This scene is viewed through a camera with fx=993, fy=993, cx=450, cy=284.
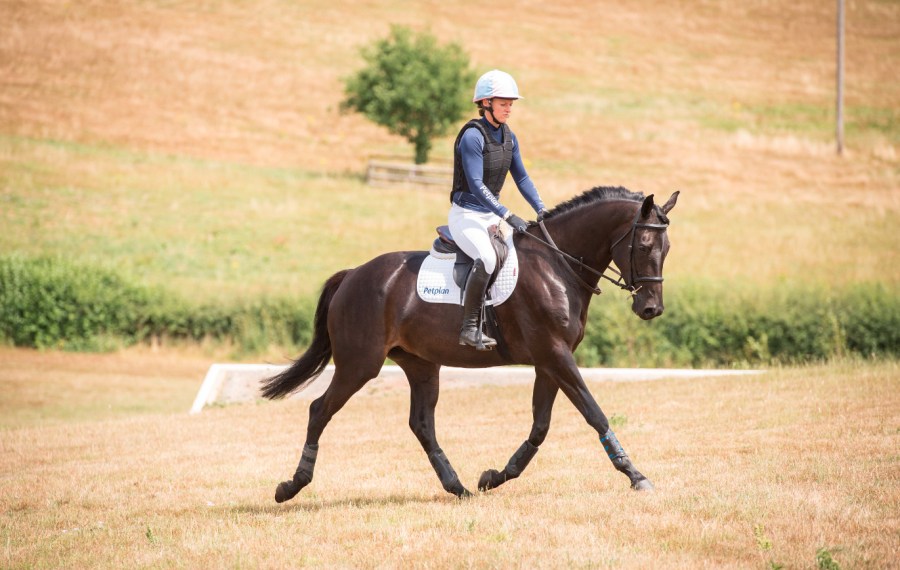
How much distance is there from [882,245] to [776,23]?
167 feet

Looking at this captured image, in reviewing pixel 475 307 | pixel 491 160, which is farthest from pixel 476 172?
pixel 475 307

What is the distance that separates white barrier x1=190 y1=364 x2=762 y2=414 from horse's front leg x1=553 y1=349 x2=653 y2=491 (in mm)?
11065

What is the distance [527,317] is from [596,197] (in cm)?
135

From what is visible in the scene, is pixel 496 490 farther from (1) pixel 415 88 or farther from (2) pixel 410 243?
(1) pixel 415 88

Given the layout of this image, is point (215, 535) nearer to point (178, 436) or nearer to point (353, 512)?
point (353, 512)

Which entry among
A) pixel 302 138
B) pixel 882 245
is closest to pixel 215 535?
pixel 882 245

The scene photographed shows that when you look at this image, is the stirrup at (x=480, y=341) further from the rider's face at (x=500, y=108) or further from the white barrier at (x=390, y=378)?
the white barrier at (x=390, y=378)

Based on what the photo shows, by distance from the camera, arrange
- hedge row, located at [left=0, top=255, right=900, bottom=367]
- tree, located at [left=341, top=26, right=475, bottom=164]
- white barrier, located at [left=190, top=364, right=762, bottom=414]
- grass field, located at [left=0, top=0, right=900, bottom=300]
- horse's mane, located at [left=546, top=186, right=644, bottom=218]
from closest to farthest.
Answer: horse's mane, located at [left=546, top=186, right=644, bottom=218] < white barrier, located at [left=190, top=364, right=762, bottom=414] < hedge row, located at [left=0, top=255, right=900, bottom=367] < grass field, located at [left=0, top=0, right=900, bottom=300] < tree, located at [left=341, top=26, right=475, bottom=164]

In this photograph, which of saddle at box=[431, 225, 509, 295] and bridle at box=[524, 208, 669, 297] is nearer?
bridle at box=[524, 208, 669, 297]

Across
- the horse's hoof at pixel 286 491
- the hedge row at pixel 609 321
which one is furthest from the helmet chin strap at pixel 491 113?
the hedge row at pixel 609 321

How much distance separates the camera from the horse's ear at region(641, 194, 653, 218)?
853cm

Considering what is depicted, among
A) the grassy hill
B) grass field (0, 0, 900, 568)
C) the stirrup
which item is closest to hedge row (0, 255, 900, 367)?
grass field (0, 0, 900, 568)

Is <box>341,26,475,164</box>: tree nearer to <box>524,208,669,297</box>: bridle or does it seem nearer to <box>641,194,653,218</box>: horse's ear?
<box>524,208,669,297</box>: bridle

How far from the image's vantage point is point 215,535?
27.3 feet
